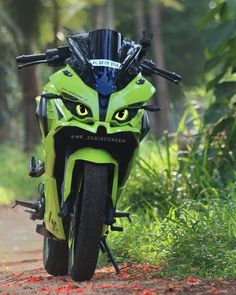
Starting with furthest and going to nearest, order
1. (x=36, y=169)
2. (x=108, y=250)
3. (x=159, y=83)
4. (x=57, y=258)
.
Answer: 1. (x=159, y=83)
2. (x=36, y=169)
3. (x=57, y=258)
4. (x=108, y=250)

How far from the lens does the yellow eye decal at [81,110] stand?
16.5 ft

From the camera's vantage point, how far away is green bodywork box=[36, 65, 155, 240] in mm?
4996

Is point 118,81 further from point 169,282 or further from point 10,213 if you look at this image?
point 10,213

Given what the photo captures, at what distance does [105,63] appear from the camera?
205 inches

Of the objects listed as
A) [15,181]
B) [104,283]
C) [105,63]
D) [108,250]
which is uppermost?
[105,63]

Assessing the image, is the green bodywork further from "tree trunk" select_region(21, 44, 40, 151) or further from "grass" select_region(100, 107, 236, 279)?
"tree trunk" select_region(21, 44, 40, 151)

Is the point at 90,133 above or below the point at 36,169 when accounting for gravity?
above

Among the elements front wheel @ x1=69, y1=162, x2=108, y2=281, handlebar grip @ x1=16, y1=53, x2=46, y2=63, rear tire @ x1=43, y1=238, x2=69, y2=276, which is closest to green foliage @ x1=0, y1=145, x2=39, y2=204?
rear tire @ x1=43, y1=238, x2=69, y2=276

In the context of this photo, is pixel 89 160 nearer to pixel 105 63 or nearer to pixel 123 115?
pixel 123 115

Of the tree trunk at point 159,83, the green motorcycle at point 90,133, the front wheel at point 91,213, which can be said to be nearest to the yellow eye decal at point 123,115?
the green motorcycle at point 90,133

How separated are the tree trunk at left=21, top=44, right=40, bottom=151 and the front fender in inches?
641

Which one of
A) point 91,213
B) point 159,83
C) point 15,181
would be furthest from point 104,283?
point 159,83

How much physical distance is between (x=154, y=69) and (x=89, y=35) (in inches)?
21.6

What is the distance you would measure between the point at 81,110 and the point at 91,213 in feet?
2.15
